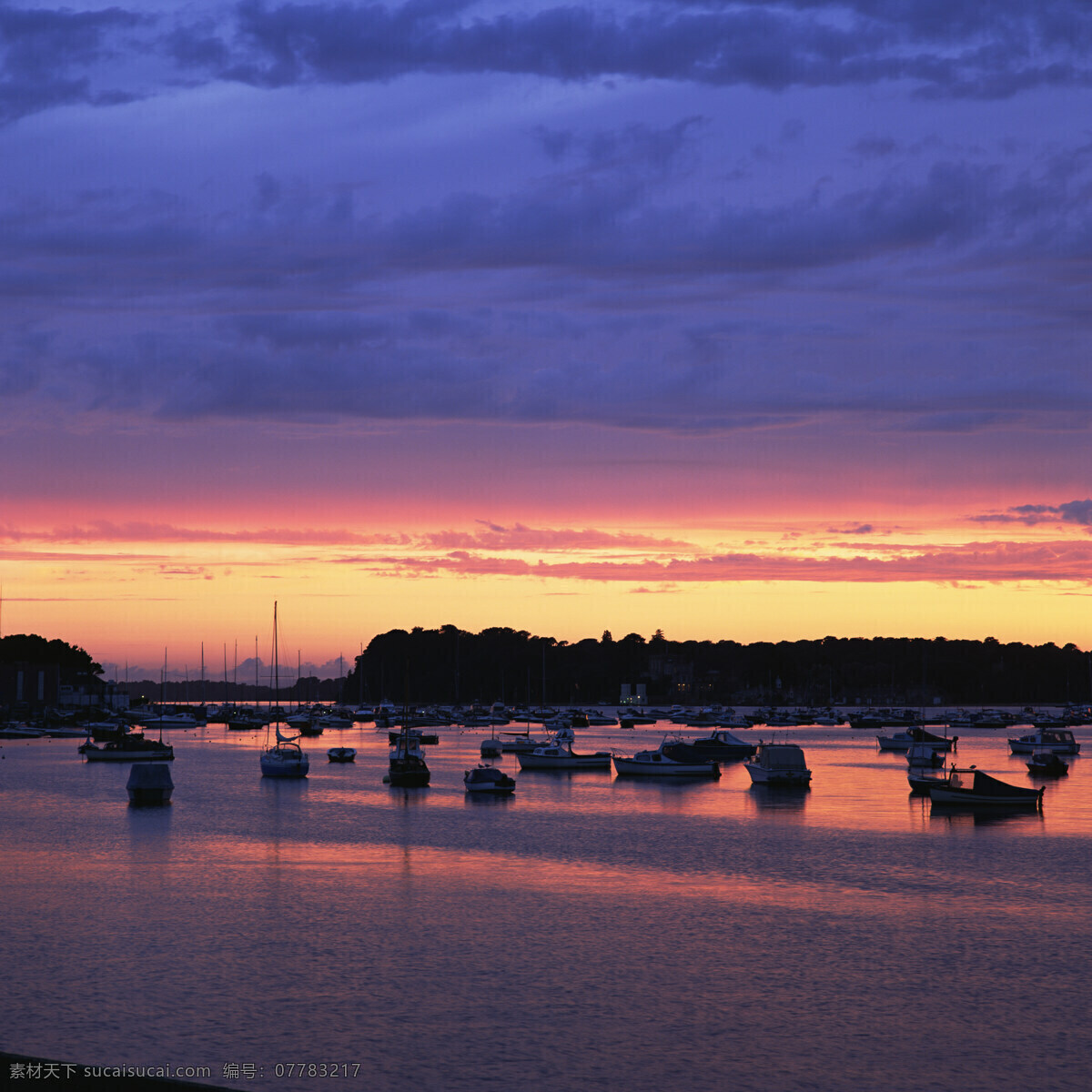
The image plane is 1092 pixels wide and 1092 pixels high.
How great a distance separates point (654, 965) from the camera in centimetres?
3938

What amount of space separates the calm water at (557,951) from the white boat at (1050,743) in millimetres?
99030

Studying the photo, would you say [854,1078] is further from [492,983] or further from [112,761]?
[112,761]

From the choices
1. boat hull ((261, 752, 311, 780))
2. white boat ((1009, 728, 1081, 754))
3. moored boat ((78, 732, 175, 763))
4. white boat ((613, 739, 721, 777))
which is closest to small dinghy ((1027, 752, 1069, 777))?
white boat ((613, 739, 721, 777))

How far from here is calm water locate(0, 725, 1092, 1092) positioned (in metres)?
29.9

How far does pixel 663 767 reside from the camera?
130 metres

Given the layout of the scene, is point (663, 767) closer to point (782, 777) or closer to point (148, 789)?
point (782, 777)

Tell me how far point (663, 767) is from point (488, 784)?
29689mm

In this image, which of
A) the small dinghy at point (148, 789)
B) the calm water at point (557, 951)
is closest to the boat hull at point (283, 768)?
the small dinghy at point (148, 789)

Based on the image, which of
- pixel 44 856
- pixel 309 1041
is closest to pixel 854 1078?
pixel 309 1041

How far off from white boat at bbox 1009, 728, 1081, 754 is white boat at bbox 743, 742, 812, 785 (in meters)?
70.5

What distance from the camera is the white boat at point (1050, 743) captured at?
6988 inches

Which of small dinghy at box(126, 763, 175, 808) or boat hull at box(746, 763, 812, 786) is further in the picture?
boat hull at box(746, 763, 812, 786)

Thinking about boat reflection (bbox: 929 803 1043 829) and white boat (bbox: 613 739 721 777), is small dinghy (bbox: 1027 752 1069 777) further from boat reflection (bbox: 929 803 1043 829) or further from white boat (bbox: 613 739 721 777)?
boat reflection (bbox: 929 803 1043 829)

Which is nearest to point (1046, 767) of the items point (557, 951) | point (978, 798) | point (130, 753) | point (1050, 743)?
point (978, 798)
